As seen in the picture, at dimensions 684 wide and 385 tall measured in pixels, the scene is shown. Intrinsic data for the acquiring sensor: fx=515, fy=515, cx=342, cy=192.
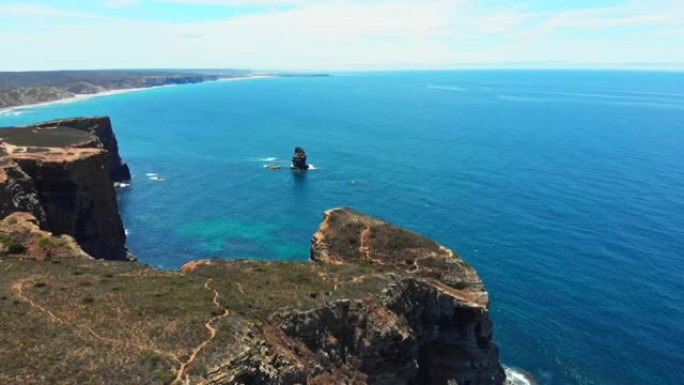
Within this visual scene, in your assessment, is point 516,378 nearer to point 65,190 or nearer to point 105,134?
point 65,190

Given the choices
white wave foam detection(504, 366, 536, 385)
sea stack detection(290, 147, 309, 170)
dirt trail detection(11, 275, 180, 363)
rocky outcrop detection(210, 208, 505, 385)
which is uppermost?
dirt trail detection(11, 275, 180, 363)

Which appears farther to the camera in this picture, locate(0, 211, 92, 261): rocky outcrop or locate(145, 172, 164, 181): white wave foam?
locate(145, 172, 164, 181): white wave foam

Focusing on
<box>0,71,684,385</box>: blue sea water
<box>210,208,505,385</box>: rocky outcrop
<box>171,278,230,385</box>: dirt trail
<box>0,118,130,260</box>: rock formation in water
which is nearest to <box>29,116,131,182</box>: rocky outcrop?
<box>0,71,684,385</box>: blue sea water

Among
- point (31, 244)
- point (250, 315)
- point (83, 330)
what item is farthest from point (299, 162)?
point (83, 330)

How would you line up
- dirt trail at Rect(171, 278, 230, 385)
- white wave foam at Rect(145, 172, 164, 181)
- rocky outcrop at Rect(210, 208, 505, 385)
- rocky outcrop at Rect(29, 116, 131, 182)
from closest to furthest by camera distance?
dirt trail at Rect(171, 278, 230, 385) → rocky outcrop at Rect(210, 208, 505, 385) → rocky outcrop at Rect(29, 116, 131, 182) → white wave foam at Rect(145, 172, 164, 181)

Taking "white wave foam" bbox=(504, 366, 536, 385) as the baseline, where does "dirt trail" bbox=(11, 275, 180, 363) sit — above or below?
above

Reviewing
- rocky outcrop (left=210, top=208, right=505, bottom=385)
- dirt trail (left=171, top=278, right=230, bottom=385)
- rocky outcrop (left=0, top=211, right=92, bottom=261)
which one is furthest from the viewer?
Result: rocky outcrop (left=0, top=211, right=92, bottom=261)

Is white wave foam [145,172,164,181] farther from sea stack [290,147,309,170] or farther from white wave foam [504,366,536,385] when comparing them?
white wave foam [504,366,536,385]
